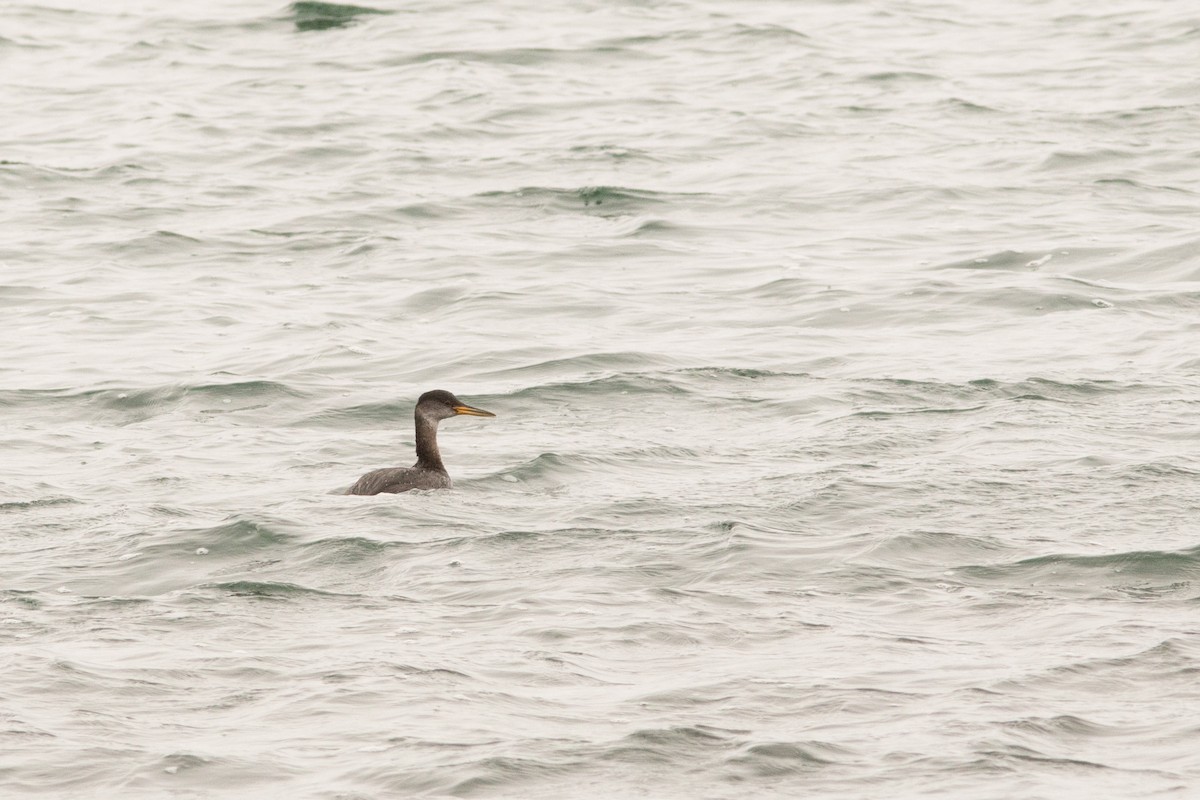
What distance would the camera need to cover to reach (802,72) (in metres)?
25.8

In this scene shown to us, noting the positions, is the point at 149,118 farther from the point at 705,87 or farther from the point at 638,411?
the point at 638,411

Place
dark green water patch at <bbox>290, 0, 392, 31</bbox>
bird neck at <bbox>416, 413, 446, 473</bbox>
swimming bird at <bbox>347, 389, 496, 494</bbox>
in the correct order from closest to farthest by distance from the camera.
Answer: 1. swimming bird at <bbox>347, 389, 496, 494</bbox>
2. bird neck at <bbox>416, 413, 446, 473</bbox>
3. dark green water patch at <bbox>290, 0, 392, 31</bbox>

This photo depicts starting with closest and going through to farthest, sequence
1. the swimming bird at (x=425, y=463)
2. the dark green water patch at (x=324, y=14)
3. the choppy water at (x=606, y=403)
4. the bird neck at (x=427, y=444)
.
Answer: the choppy water at (x=606, y=403) < the swimming bird at (x=425, y=463) < the bird neck at (x=427, y=444) < the dark green water patch at (x=324, y=14)

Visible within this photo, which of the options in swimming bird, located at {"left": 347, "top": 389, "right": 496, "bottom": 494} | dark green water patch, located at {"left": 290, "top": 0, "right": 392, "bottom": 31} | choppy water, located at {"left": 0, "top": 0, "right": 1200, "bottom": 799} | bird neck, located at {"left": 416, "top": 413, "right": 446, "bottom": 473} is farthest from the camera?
dark green water patch, located at {"left": 290, "top": 0, "right": 392, "bottom": 31}

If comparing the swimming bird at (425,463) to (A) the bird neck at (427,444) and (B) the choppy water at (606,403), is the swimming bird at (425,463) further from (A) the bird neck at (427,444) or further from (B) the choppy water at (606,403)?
(B) the choppy water at (606,403)

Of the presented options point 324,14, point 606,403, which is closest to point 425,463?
point 606,403

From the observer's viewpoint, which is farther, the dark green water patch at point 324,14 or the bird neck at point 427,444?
the dark green water patch at point 324,14

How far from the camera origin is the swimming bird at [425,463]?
12.2 meters

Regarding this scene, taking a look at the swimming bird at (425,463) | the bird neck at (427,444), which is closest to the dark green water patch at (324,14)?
the swimming bird at (425,463)

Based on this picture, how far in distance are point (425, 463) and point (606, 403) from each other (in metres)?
2.15

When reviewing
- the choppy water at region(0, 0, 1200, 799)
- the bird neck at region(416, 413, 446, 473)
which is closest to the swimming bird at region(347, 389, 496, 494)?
the bird neck at region(416, 413, 446, 473)

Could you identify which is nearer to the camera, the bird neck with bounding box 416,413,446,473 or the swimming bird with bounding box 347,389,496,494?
the swimming bird with bounding box 347,389,496,494

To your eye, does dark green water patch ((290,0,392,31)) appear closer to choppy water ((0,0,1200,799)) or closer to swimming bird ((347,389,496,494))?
choppy water ((0,0,1200,799))

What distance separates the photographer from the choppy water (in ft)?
28.5
